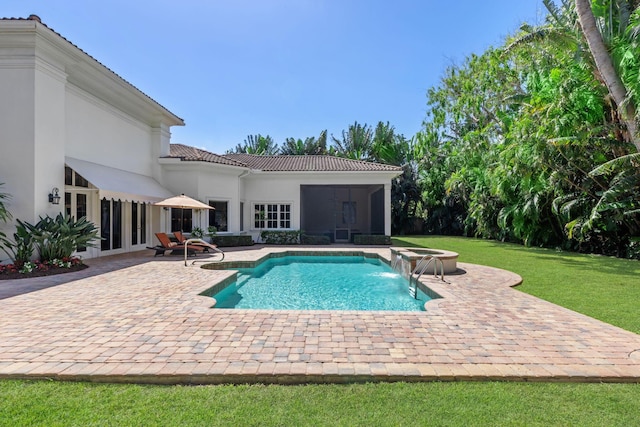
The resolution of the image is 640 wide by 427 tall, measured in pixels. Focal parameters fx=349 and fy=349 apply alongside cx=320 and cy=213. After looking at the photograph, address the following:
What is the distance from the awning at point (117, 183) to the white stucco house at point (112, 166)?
8 cm

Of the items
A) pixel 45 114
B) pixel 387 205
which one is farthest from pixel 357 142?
pixel 45 114

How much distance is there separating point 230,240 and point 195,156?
23.6ft

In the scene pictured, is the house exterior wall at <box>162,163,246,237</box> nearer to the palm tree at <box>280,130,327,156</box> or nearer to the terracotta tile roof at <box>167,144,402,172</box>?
the terracotta tile roof at <box>167,144,402,172</box>

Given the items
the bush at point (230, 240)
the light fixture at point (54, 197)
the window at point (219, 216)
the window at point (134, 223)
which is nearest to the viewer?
the light fixture at point (54, 197)

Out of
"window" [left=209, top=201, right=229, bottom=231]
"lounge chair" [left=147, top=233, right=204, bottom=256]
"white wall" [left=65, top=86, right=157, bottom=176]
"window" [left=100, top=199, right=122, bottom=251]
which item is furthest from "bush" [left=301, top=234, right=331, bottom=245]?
"window" [left=100, top=199, right=122, bottom=251]

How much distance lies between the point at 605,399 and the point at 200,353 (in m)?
6.17

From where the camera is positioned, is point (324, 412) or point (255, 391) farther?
point (255, 391)

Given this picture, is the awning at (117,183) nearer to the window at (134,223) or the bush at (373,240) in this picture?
the window at (134,223)

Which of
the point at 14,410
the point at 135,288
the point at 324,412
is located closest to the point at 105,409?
the point at 14,410

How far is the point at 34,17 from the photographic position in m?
14.3

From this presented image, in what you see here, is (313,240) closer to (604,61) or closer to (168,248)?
(168,248)

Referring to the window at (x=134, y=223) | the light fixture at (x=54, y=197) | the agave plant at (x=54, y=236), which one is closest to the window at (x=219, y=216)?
the window at (x=134, y=223)

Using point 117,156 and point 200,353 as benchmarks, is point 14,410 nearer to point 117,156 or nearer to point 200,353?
point 200,353

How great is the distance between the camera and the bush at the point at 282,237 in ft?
96.6
